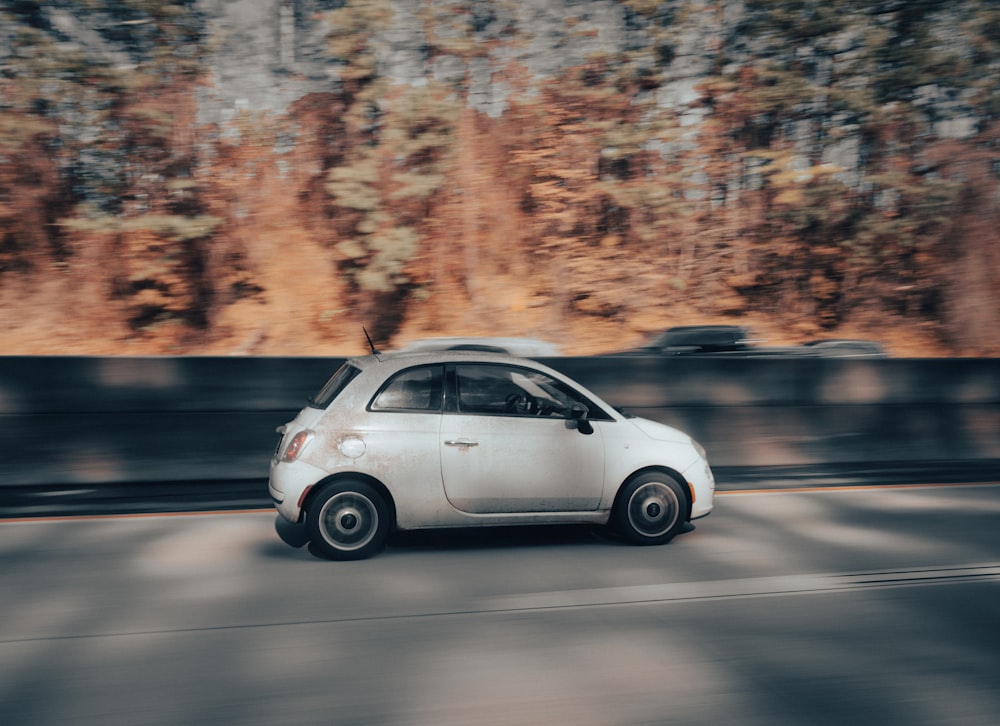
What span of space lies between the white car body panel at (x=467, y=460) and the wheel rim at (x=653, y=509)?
0.16 metres

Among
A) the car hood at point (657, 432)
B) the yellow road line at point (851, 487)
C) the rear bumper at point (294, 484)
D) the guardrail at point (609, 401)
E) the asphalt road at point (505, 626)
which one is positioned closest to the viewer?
the asphalt road at point (505, 626)

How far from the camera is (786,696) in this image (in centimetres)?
411

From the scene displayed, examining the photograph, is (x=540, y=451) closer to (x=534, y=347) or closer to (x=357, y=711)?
(x=357, y=711)

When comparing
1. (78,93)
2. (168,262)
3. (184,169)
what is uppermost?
(78,93)

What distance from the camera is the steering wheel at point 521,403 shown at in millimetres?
6844

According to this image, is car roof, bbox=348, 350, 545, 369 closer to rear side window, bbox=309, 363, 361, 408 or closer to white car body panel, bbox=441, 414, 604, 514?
rear side window, bbox=309, 363, 361, 408

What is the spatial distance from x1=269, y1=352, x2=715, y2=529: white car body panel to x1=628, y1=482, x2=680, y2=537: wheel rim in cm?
16

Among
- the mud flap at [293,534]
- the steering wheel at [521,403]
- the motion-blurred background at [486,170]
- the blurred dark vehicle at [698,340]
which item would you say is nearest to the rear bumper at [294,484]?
the mud flap at [293,534]

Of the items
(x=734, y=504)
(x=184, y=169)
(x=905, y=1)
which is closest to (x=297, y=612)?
(x=734, y=504)

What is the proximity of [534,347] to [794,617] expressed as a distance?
9.50 metres

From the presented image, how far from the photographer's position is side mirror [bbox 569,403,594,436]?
6746 millimetres

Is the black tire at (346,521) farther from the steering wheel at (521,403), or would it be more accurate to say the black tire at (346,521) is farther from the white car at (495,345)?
the white car at (495,345)

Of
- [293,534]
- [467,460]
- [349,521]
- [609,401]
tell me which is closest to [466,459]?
[467,460]

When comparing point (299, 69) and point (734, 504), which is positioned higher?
point (299, 69)
